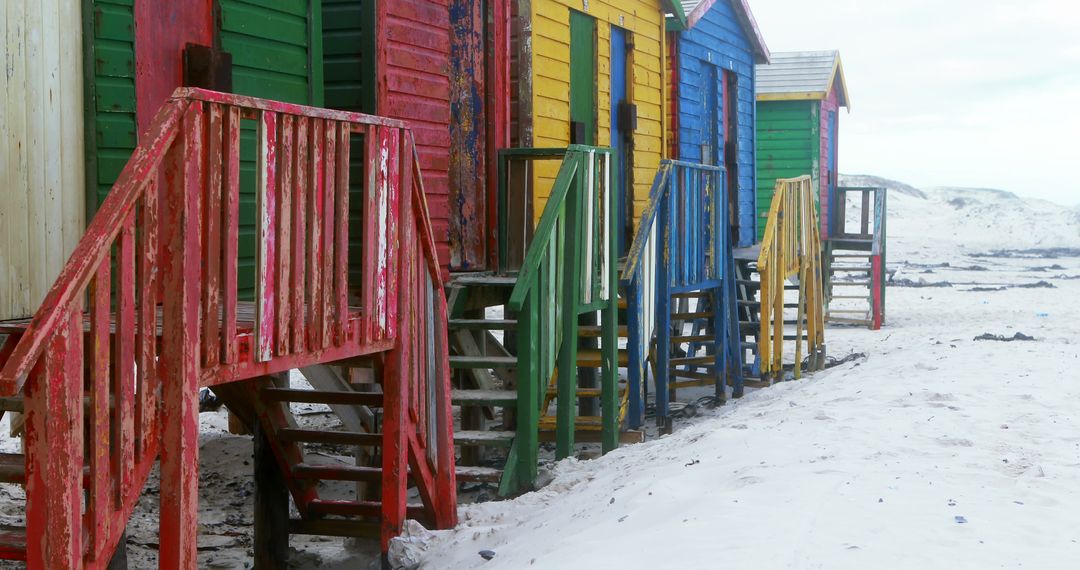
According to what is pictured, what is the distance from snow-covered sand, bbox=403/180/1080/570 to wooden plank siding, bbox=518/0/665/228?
2731 millimetres

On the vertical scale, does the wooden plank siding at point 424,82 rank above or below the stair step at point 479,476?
above

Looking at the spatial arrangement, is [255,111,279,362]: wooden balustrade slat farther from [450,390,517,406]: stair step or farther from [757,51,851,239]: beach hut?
[757,51,851,239]: beach hut

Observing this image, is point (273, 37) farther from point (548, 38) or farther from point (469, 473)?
point (548, 38)

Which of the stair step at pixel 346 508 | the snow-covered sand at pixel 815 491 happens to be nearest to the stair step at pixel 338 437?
the stair step at pixel 346 508

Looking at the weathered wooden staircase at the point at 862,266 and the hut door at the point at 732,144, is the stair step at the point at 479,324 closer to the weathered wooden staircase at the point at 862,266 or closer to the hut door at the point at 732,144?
the hut door at the point at 732,144

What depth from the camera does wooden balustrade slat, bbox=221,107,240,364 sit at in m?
4.28

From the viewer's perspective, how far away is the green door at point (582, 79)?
1073 centimetres

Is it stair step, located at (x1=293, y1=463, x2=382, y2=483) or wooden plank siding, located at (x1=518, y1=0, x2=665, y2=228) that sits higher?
wooden plank siding, located at (x1=518, y1=0, x2=665, y2=228)

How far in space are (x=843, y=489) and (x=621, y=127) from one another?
7.14 m

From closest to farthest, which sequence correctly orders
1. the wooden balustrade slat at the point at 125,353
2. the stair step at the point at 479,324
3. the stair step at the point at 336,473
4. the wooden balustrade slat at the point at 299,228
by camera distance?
the wooden balustrade slat at the point at 125,353, the wooden balustrade slat at the point at 299,228, the stair step at the point at 336,473, the stair step at the point at 479,324

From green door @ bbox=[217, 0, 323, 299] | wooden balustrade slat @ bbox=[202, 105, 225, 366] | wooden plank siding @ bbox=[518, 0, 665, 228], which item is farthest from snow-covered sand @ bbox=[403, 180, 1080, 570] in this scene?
wooden plank siding @ bbox=[518, 0, 665, 228]

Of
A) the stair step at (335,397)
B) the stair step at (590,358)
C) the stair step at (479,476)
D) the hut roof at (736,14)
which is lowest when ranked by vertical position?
the stair step at (479,476)

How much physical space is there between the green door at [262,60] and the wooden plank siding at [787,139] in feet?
52.6

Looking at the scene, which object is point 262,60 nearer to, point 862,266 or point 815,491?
point 815,491
